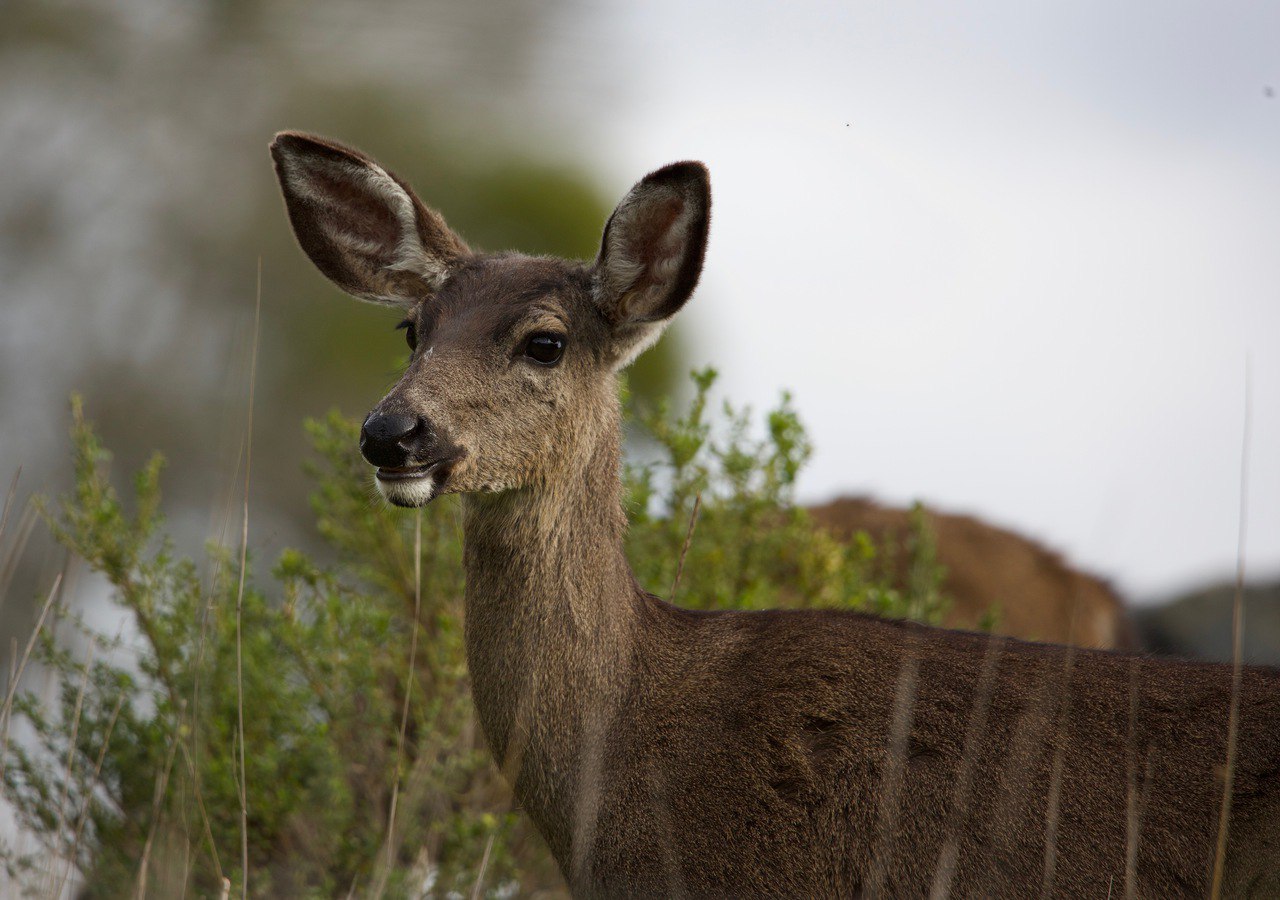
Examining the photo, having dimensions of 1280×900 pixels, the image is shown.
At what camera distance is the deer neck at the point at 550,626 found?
4.38m

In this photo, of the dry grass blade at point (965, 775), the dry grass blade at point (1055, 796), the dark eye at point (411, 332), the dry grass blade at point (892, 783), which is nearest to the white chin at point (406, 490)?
the dark eye at point (411, 332)

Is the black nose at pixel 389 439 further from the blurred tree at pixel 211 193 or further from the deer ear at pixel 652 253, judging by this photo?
the blurred tree at pixel 211 193

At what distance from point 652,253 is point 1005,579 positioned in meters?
6.02

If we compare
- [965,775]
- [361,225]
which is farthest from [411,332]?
[965,775]

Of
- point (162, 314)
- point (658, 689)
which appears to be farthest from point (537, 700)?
point (162, 314)

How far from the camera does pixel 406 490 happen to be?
163 inches

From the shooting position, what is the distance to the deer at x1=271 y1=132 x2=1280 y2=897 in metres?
3.91

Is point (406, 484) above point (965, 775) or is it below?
above

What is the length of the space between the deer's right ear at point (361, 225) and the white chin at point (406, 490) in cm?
118

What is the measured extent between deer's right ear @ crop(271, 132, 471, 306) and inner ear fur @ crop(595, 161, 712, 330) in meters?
0.65

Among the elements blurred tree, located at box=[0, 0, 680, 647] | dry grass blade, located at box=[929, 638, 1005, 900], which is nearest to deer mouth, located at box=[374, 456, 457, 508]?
dry grass blade, located at box=[929, 638, 1005, 900]

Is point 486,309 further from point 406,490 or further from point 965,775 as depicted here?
point 965,775

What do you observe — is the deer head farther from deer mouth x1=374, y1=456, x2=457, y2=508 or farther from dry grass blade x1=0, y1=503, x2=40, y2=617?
dry grass blade x1=0, y1=503, x2=40, y2=617

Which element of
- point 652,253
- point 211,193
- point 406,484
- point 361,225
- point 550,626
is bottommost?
point 550,626
